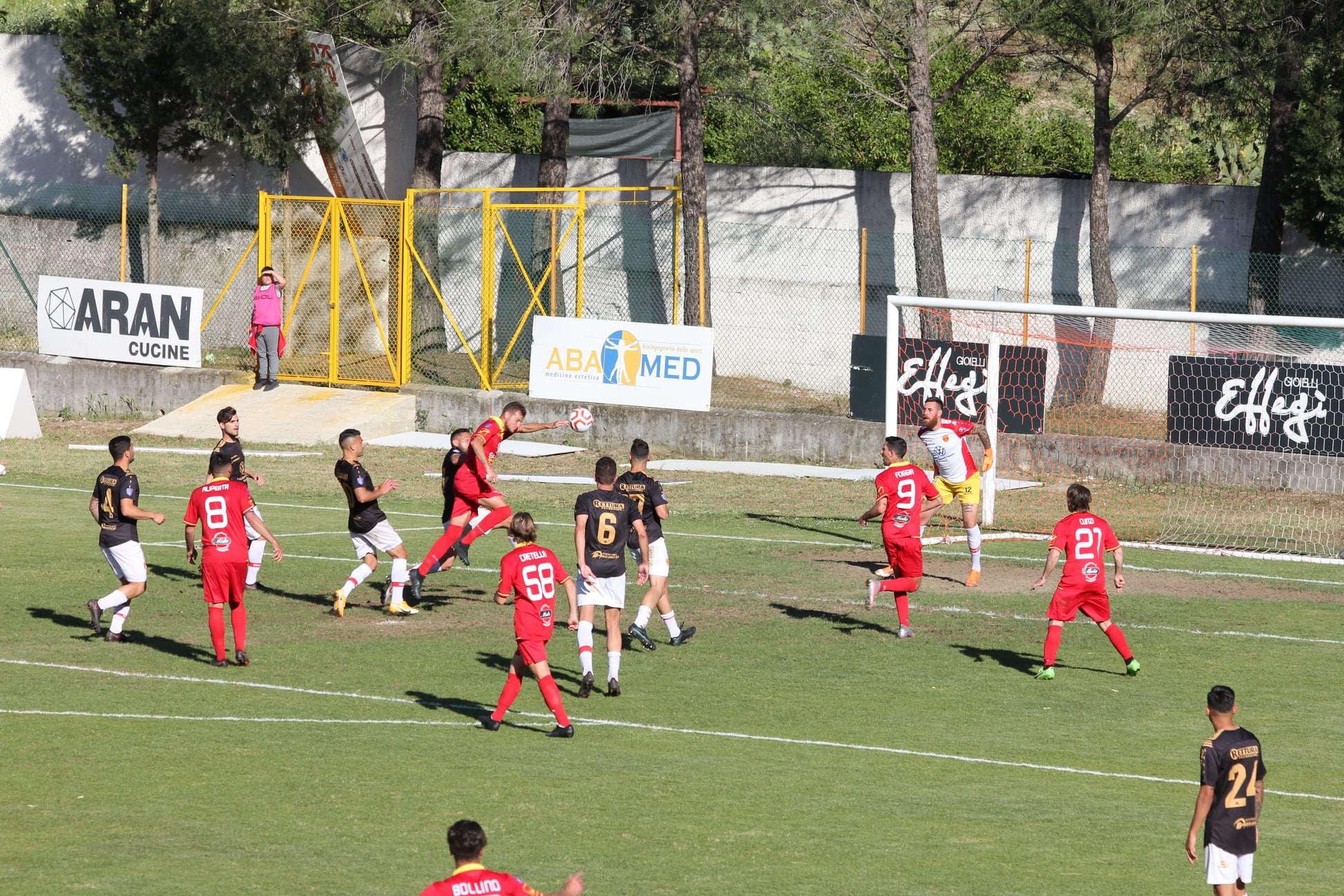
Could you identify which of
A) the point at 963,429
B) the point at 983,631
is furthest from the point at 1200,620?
the point at 963,429

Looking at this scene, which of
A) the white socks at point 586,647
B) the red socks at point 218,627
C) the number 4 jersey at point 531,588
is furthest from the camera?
the red socks at point 218,627

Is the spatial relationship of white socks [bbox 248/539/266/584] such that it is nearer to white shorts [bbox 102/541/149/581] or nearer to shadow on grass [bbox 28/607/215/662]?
shadow on grass [bbox 28/607/215/662]

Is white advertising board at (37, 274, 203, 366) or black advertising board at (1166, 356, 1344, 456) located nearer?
black advertising board at (1166, 356, 1344, 456)

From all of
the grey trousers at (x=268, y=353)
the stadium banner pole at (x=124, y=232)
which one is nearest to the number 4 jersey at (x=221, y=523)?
the grey trousers at (x=268, y=353)

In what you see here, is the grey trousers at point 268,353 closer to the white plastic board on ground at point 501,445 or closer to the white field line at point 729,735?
the white plastic board on ground at point 501,445

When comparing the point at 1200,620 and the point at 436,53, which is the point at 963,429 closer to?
the point at 1200,620

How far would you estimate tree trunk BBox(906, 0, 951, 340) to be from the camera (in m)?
27.6

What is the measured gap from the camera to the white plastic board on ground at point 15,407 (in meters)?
27.7

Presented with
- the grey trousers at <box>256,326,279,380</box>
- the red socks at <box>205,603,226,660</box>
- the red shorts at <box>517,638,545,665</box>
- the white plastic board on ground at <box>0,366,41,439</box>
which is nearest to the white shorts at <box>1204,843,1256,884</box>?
the red shorts at <box>517,638,545,665</box>

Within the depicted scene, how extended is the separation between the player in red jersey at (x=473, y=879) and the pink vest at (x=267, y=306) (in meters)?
24.7

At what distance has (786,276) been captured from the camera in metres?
30.0

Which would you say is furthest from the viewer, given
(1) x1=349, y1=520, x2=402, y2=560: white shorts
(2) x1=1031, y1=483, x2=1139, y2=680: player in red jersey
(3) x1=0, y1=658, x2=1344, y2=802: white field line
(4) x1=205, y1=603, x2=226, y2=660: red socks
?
(1) x1=349, y1=520, x2=402, y2=560: white shorts

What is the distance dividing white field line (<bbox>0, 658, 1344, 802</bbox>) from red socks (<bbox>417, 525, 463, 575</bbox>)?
3.15 metres

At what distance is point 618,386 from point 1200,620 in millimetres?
13446
